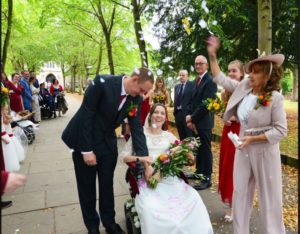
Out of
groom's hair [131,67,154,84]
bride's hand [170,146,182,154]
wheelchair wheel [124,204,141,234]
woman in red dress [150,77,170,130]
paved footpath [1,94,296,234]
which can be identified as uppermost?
groom's hair [131,67,154,84]

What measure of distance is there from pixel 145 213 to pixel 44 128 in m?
10.4

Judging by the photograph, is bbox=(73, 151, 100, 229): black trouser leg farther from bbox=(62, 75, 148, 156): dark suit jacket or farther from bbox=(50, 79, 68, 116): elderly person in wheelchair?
bbox=(50, 79, 68, 116): elderly person in wheelchair

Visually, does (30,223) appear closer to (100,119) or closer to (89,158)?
(89,158)

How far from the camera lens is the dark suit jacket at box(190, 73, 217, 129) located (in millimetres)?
5282

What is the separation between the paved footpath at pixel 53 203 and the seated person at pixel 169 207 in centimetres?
73

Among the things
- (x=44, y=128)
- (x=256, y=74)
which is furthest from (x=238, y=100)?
(x=44, y=128)

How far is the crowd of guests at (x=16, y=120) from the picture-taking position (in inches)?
→ 145

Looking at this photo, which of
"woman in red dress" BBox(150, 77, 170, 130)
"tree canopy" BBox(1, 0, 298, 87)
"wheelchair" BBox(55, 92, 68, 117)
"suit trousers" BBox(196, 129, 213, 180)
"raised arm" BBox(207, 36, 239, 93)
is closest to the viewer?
"raised arm" BBox(207, 36, 239, 93)

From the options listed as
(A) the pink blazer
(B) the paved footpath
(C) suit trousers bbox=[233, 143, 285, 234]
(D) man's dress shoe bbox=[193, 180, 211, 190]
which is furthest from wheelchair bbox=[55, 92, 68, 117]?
(A) the pink blazer

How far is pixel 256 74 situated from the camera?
306 cm

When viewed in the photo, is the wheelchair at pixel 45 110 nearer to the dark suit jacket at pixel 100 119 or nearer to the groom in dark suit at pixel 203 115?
the groom in dark suit at pixel 203 115

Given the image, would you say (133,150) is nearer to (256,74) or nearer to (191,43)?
(256,74)

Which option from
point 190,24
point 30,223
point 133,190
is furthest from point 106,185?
point 190,24

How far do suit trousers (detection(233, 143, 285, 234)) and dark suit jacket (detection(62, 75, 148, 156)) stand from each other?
3.57ft
